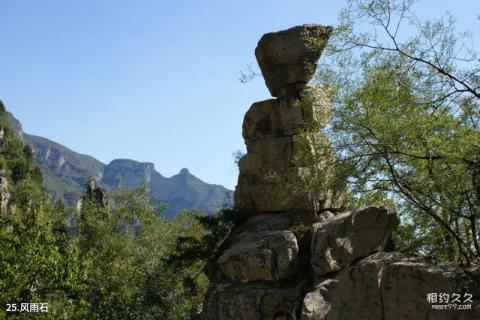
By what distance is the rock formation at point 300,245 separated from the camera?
36.2 ft

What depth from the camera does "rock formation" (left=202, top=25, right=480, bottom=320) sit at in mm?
11023

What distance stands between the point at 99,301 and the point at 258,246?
8643mm

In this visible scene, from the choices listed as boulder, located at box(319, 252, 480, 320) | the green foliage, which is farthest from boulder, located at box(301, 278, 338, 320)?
the green foliage

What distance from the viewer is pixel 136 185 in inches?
1502

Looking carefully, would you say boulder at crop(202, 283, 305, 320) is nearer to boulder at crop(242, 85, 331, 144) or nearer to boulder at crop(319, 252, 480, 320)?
boulder at crop(319, 252, 480, 320)

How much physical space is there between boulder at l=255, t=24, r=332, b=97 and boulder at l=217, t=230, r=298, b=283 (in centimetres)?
780

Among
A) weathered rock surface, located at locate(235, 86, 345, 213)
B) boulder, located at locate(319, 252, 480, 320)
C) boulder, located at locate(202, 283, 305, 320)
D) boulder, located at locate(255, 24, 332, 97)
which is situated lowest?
boulder, located at locate(202, 283, 305, 320)

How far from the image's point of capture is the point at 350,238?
15.6 metres

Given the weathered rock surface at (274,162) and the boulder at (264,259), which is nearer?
the boulder at (264,259)

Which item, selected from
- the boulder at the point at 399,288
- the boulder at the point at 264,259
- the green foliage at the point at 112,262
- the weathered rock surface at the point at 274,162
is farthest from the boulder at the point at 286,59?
the boulder at the point at 399,288

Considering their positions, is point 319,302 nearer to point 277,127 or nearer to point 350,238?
point 350,238

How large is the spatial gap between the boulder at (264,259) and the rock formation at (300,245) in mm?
41

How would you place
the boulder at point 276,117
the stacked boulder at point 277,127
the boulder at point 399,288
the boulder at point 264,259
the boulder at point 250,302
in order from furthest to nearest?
the boulder at point 276,117, the stacked boulder at point 277,127, the boulder at point 264,259, the boulder at point 250,302, the boulder at point 399,288

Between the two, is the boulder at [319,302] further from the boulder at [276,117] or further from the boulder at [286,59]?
the boulder at [286,59]
